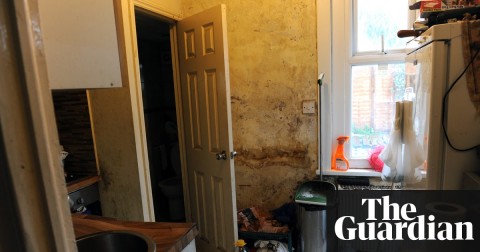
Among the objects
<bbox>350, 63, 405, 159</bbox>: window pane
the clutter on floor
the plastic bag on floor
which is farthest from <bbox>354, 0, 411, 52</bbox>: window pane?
the plastic bag on floor

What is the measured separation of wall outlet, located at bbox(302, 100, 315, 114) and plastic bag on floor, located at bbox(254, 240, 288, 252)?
38.8 inches

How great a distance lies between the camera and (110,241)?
37.1 inches

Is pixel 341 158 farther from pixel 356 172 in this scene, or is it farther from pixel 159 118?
pixel 159 118

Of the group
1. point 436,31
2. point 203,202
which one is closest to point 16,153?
point 436,31

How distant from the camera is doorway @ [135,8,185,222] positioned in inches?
128

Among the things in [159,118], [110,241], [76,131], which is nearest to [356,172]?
[110,241]

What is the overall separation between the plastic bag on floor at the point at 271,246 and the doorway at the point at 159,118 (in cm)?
139

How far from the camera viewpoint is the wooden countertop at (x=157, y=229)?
0.86m

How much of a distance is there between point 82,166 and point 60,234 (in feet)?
5.81

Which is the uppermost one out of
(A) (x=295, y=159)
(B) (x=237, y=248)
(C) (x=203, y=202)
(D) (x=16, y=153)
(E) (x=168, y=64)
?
(E) (x=168, y=64)

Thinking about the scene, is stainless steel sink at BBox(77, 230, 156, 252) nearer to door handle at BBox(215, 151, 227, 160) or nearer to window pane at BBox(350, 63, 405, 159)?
door handle at BBox(215, 151, 227, 160)

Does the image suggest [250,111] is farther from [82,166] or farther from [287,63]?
[82,166]

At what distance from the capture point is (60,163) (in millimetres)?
350

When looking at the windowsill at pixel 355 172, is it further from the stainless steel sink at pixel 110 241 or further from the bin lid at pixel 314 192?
the stainless steel sink at pixel 110 241
